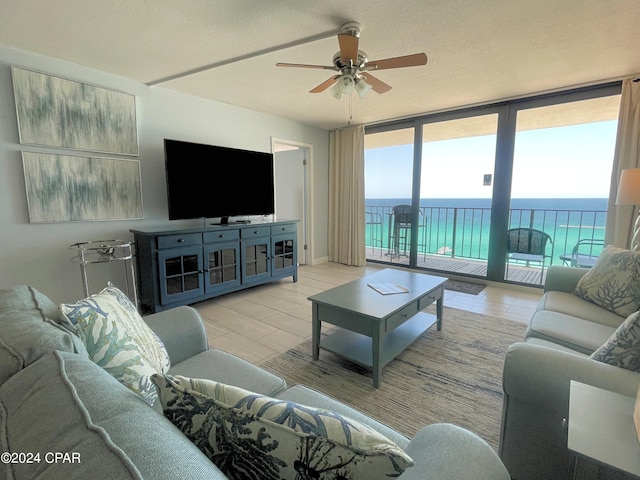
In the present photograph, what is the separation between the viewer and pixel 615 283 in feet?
6.22

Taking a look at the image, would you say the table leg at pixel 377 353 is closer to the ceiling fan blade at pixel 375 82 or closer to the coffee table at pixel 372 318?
the coffee table at pixel 372 318

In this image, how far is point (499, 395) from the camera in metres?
1.80

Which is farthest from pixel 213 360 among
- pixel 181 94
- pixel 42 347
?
pixel 181 94

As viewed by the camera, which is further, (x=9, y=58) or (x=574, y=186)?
(x=574, y=186)

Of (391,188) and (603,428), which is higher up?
(391,188)

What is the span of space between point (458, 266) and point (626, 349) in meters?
→ 4.05

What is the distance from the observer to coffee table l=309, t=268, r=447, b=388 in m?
1.88

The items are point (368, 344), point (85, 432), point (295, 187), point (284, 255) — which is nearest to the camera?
point (85, 432)

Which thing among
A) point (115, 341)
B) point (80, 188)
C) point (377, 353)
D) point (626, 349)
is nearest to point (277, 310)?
point (377, 353)

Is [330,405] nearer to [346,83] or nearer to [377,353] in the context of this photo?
[377,353]

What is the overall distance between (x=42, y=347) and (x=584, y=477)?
1.57 meters

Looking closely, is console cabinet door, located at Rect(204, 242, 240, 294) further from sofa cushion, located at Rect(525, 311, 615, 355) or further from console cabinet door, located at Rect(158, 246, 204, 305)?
sofa cushion, located at Rect(525, 311, 615, 355)

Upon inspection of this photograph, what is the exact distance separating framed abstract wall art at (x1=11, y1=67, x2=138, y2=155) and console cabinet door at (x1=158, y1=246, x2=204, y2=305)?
3.69ft

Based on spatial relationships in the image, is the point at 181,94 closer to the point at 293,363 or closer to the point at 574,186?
the point at 293,363
